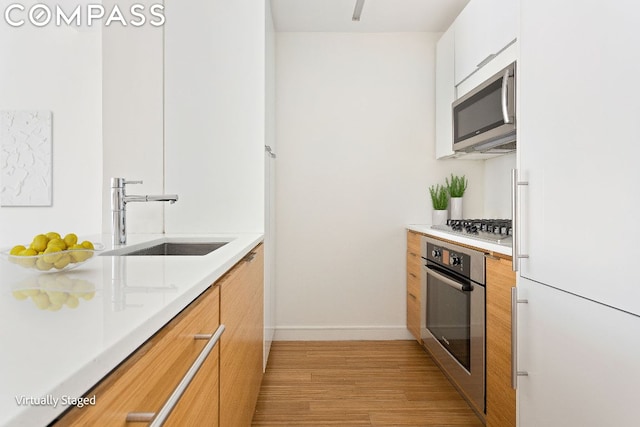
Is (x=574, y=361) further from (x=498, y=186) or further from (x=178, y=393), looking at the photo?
(x=498, y=186)

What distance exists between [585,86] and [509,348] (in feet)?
3.43

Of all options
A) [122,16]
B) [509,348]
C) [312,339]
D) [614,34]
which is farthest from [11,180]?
[614,34]

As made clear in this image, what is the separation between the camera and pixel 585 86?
1.26m

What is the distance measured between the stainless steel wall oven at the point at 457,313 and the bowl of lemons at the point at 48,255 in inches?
66.1

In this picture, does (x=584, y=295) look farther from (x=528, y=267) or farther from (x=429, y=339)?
(x=429, y=339)

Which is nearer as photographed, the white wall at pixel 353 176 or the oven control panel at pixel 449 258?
the oven control panel at pixel 449 258

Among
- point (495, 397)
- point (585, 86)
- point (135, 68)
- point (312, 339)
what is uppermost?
point (135, 68)

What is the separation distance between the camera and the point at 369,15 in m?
3.23

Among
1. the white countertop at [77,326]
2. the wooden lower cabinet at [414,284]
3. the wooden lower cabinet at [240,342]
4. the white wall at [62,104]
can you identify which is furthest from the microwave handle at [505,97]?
→ the white wall at [62,104]

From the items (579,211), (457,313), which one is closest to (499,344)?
(457,313)

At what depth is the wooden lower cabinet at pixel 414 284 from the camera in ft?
10.4

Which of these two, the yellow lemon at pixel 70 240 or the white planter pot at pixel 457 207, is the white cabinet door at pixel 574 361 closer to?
the yellow lemon at pixel 70 240

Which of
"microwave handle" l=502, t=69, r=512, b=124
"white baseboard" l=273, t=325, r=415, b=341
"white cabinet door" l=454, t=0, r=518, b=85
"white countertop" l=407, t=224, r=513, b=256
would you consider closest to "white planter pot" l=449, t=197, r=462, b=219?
"white countertop" l=407, t=224, r=513, b=256

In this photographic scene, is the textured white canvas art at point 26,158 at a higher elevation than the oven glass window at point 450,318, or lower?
higher
